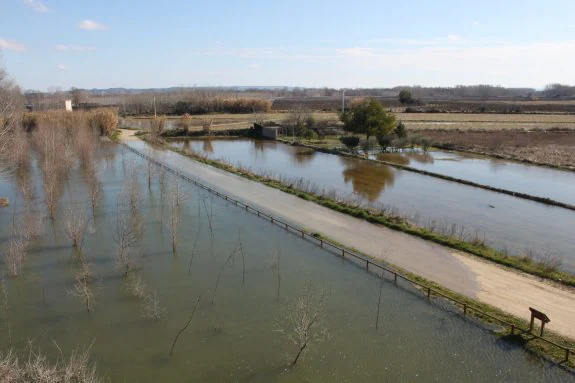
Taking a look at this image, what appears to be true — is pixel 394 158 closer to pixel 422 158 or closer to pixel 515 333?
pixel 422 158

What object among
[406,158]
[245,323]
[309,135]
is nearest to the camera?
[245,323]

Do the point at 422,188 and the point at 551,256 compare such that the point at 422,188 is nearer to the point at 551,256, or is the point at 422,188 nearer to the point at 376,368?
the point at 551,256

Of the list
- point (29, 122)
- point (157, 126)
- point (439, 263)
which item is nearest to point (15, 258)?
point (439, 263)

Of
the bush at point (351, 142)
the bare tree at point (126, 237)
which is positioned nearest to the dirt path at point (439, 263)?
the bare tree at point (126, 237)

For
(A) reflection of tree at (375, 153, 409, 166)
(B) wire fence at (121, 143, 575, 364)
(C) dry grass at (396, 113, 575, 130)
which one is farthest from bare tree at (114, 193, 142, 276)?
(C) dry grass at (396, 113, 575, 130)

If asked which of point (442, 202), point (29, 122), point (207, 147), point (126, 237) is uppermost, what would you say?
point (29, 122)

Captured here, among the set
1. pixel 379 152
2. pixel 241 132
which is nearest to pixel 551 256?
pixel 379 152

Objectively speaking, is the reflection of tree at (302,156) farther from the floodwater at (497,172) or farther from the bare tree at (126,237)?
the bare tree at (126,237)
